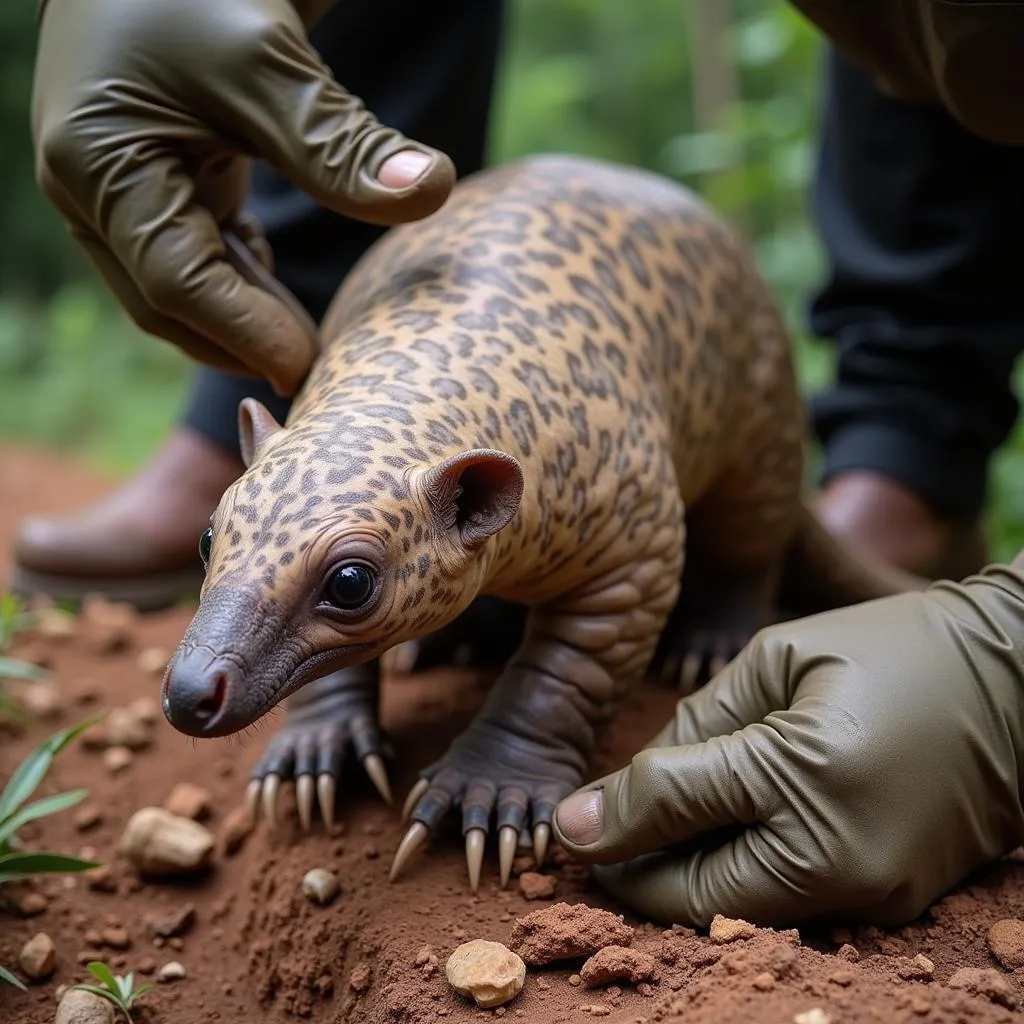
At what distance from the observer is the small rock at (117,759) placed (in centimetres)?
303

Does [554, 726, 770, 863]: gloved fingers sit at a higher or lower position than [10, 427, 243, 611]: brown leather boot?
higher

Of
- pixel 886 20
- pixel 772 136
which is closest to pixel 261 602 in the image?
pixel 886 20

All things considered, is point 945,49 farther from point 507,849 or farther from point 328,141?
point 507,849

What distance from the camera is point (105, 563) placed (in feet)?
13.5

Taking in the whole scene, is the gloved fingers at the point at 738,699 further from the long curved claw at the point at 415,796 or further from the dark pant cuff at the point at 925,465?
the dark pant cuff at the point at 925,465

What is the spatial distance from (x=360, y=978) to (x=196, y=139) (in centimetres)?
156

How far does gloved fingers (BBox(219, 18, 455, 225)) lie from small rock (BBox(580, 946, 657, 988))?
1331 mm

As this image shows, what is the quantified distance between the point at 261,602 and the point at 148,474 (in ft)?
8.13

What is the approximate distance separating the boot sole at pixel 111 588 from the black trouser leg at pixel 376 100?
50 cm

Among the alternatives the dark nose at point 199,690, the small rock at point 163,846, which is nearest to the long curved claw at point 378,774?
the small rock at point 163,846

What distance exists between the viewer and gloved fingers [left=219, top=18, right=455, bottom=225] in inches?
92.0

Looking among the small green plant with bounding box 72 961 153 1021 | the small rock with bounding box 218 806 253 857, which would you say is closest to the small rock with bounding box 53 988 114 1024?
the small green plant with bounding box 72 961 153 1021

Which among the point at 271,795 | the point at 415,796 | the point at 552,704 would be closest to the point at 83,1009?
the point at 271,795

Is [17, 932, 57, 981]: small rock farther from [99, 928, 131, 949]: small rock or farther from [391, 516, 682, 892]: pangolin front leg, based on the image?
[391, 516, 682, 892]: pangolin front leg
